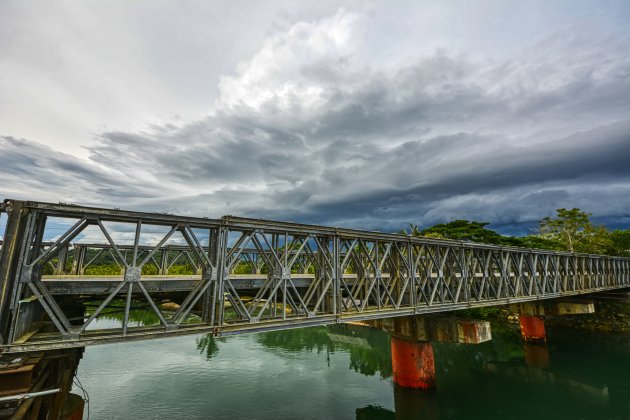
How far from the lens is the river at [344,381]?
53.2 ft

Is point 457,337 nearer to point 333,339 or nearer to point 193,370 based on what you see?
point 193,370

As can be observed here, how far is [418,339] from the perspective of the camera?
1642cm

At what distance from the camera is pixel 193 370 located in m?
22.5

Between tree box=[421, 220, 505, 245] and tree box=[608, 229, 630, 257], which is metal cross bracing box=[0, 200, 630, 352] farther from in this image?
tree box=[608, 229, 630, 257]

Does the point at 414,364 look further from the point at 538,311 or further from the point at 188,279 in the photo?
the point at 538,311

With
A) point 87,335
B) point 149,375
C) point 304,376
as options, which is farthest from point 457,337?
point 149,375

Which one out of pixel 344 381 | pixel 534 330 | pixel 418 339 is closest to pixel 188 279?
pixel 418 339

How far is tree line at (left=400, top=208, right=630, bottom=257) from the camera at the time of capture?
160 ft

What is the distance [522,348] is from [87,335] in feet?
116

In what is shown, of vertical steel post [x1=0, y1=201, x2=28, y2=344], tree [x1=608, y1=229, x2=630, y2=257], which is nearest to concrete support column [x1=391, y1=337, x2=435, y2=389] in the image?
vertical steel post [x1=0, y1=201, x2=28, y2=344]

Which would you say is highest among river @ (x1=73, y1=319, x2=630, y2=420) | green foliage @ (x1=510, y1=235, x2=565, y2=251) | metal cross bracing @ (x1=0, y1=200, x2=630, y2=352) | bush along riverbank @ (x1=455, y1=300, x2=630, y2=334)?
green foliage @ (x1=510, y1=235, x2=565, y2=251)

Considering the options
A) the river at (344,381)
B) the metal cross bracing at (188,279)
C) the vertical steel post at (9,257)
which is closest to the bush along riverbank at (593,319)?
the river at (344,381)

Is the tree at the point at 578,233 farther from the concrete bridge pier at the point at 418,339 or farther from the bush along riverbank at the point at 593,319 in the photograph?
the concrete bridge pier at the point at 418,339

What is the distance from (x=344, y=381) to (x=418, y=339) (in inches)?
285
